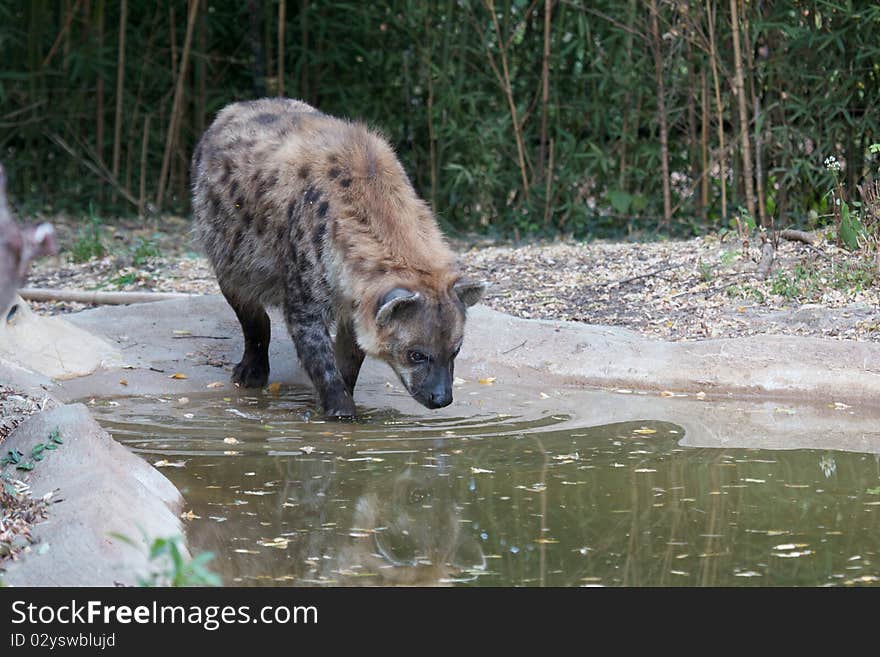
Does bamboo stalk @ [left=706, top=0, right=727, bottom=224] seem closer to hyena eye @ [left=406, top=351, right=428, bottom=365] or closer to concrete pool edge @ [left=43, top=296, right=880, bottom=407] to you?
concrete pool edge @ [left=43, top=296, right=880, bottom=407]

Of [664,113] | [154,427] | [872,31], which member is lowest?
[154,427]

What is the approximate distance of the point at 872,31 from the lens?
8.38m

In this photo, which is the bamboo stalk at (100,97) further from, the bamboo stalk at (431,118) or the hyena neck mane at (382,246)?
the hyena neck mane at (382,246)

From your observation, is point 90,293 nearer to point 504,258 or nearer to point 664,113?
point 504,258

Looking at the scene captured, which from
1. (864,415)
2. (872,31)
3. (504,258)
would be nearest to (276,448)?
(864,415)

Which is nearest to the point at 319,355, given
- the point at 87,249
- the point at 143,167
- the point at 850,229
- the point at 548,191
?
the point at 850,229

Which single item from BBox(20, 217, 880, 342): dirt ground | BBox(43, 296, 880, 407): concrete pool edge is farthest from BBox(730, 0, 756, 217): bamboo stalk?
BBox(43, 296, 880, 407): concrete pool edge

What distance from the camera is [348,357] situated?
550 cm

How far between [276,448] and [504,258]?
3561mm

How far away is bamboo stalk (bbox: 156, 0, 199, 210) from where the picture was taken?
9.76 metres

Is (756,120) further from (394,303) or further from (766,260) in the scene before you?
(394,303)

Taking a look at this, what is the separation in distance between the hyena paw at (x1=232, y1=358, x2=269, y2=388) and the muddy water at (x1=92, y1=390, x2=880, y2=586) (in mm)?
603

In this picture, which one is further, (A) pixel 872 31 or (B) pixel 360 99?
(B) pixel 360 99

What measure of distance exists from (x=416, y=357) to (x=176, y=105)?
A: 5586 mm
